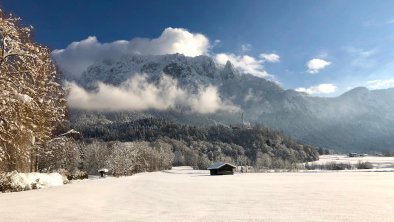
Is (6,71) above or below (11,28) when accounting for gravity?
below

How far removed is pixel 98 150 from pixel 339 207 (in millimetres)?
159865

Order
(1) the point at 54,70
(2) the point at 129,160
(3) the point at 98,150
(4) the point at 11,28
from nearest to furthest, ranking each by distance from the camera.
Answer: (4) the point at 11,28, (1) the point at 54,70, (2) the point at 129,160, (3) the point at 98,150

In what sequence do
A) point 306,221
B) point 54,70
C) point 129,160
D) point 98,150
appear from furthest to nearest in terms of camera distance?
point 98,150 → point 129,160 → point 54,70 → point 306,221

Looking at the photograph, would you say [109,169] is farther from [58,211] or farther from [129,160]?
[58,211]

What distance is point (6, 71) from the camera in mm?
25484

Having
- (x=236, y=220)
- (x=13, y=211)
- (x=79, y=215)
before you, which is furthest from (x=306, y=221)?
(x=13, y=211)

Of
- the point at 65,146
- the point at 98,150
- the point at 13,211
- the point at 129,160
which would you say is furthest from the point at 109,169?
the point at 13,211

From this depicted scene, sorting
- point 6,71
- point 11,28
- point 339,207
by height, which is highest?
point 11,28

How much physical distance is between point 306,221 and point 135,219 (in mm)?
5955

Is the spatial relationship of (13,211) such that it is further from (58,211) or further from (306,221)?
(306,221)

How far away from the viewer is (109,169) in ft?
415

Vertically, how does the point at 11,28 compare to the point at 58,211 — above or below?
above

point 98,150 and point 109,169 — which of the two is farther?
point 98,150

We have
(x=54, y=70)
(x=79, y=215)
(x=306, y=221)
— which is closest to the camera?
(x=306, y=221)
